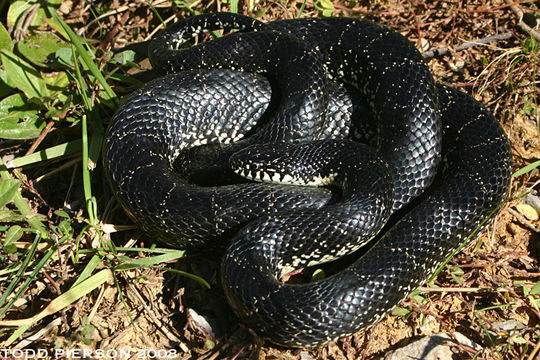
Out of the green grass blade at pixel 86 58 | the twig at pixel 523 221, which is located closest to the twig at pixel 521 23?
the twig at pixel 523 221

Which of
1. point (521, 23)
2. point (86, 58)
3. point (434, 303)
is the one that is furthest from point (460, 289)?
point (86, 58)

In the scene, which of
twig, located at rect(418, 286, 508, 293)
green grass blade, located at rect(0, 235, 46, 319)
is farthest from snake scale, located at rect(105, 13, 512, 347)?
green grass blade, located at rect(0, 235, 46, 319)

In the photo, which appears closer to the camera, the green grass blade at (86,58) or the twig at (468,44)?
the green grass blade at (86,58)

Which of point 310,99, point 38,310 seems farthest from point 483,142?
point 38,310

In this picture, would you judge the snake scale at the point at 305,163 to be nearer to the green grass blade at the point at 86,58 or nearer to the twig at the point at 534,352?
the green grass blade at the point at 86,58

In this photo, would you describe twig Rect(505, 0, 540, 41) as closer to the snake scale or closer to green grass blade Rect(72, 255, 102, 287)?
the snake scale

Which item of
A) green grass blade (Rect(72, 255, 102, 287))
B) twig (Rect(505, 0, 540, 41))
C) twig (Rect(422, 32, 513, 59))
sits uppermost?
twig (Rect(505, 0, 540, 41))

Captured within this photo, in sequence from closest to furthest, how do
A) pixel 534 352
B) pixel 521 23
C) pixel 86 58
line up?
pixel 534 352 < pixel 86 58 < pixel 521 23

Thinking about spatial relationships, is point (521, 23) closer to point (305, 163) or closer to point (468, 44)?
point (468, 44)

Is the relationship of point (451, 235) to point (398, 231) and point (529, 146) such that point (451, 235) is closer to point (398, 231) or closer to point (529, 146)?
point (398, 231)
